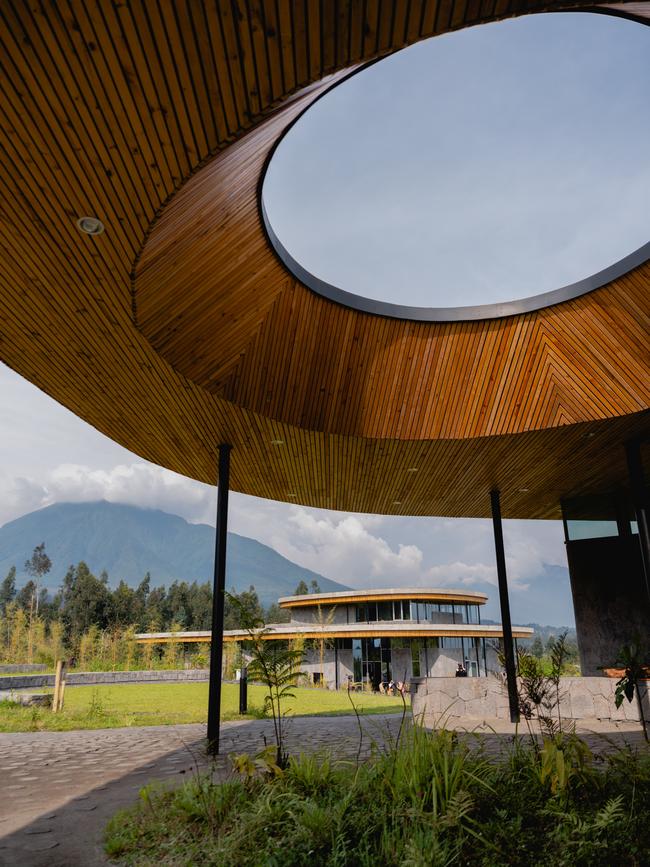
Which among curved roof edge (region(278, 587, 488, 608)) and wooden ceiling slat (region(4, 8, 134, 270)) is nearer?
wooden ceiling slat (region(4, 8, 134, 270))

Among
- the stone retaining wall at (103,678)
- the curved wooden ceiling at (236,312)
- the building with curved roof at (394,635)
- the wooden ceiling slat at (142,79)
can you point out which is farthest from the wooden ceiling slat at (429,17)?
the building with curved roof at (394,635)

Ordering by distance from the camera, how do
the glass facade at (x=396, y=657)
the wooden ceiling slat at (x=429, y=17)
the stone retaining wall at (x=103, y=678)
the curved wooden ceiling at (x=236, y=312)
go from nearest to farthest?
the wooden ceiling slat at (x=429, y=17) < the curved wooden ceiling at (x=236, y=312) < the stone retaining wall at (x=103, y=678) < the glass facade at (x=396, y=657)

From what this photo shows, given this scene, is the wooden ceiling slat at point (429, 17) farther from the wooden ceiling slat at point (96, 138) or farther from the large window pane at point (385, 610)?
the large window pane at point (385, 610)

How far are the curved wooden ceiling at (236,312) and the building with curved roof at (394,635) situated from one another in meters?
17.4

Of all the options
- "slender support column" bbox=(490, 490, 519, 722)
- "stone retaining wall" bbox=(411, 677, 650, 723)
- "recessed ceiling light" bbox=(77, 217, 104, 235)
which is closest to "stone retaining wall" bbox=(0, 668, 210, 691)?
"stone retaining wall" bbox=(411, 677, 650, 723)

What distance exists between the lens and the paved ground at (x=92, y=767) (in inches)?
156

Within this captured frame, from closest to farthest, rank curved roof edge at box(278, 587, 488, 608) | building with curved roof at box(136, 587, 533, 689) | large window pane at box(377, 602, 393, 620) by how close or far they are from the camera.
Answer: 1. building with curved roof at box(136, 587, 533, 689)
2. curved roof edge at box(278, 587, 488, 608)
3. large window pane at box(377, 602, 393, 620)

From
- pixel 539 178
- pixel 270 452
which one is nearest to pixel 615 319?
pixel 539 178

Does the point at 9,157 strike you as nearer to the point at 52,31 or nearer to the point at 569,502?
the point at 52,31

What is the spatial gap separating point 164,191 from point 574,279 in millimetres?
6077

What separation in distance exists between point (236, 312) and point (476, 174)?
422cm

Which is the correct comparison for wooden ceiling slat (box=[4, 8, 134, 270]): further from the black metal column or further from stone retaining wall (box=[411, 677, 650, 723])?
stone retaining wall (box=[411, 677, 650, 723])

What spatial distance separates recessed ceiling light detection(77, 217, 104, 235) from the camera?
476 centimetres

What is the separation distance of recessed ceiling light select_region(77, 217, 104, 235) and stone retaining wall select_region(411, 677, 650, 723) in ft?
30.8
